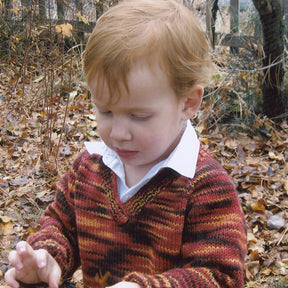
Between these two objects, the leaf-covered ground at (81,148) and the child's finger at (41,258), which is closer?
the child's finger at (41,258)

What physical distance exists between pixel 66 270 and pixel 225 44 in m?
4.03

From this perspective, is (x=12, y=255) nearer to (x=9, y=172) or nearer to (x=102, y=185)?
(x=102, y=185)

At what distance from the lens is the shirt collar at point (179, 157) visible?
4.64ft

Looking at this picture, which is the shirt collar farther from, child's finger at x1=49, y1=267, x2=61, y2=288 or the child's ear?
child's finger at x1=49, y1=267, x2=61, y2=288

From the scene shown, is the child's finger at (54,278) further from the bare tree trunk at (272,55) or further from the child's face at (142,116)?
the bare tree trunk at (272,55)

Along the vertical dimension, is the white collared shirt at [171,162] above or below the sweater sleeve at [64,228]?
above

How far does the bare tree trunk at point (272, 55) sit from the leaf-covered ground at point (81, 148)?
185 millimetres

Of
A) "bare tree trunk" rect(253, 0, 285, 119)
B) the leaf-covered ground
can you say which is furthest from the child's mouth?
"bare tree trunk" rect(253, 0, 285, 119)

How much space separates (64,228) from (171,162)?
0.58m

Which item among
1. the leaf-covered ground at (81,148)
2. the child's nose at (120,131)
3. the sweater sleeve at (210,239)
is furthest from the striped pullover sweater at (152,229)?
the leaf-covered ground at (81,148)

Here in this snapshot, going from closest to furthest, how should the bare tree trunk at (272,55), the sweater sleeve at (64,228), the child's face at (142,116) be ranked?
the child's face at (142,116), the sweater sleeve at (64,228), the bare tree trunk at (272,55)

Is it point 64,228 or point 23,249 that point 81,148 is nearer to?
point 64,228

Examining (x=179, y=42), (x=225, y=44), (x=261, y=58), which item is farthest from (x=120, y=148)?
(x=225, y=44)

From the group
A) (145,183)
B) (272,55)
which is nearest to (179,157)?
(145,183)
